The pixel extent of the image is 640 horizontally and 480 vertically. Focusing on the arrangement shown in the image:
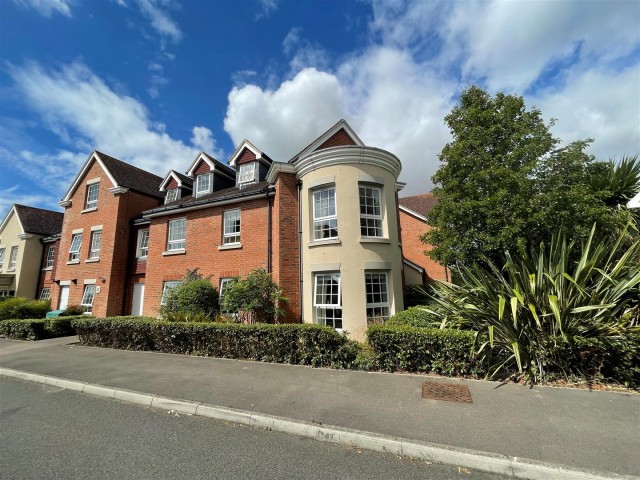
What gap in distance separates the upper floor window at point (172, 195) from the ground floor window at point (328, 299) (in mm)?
12044

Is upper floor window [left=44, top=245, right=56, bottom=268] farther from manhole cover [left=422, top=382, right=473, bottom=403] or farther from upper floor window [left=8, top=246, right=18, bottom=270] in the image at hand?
manhole cover [left=422, top=382, right=473, bottom=403]

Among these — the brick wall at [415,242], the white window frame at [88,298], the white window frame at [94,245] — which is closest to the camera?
the white window frame at [88,298]

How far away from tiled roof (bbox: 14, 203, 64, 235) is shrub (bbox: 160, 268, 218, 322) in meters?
21.0

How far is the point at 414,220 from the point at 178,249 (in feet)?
49.5

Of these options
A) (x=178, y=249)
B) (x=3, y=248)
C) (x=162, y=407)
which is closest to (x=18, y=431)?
(x=162, y=407)

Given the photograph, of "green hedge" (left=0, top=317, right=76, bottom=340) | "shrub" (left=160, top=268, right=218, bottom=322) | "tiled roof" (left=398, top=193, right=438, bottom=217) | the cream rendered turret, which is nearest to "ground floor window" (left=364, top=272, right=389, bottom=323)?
the cream rendered turret

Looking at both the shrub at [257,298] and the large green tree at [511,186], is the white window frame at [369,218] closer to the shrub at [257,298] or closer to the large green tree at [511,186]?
the large green tree at [511,186]

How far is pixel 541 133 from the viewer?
8539 millimetres

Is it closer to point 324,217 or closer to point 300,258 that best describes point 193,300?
point 300,258

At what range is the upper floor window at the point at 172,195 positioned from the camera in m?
18.4

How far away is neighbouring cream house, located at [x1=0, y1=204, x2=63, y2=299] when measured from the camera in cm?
2298

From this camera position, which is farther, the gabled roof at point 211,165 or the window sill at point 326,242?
the gabled roof at point 211,165

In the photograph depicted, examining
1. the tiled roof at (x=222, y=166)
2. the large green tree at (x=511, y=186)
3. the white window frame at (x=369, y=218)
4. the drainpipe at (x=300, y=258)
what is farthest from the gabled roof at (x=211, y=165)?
the large green tree at (x=511, y=186)

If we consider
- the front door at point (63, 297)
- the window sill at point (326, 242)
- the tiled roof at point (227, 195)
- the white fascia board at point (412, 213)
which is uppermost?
the white fascia board at point (412, 213)
